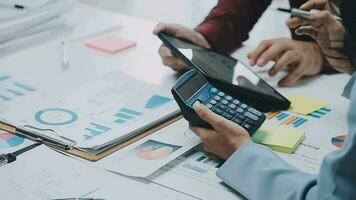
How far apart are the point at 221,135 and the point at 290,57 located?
15.8 inches

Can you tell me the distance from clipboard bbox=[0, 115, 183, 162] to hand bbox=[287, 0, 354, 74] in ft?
1.30

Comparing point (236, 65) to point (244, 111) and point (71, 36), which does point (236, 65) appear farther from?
point (71, 36)

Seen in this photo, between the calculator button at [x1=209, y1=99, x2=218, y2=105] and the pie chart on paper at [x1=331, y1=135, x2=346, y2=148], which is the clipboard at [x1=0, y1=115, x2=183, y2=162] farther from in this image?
the pie chart on paper at [x1=331, y1=135, x2=346, y2=148]

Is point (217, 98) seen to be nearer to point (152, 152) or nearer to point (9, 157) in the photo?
point (152, 152)

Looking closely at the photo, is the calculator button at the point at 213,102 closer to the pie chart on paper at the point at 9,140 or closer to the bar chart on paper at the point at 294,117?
the bar chart on paper at the point at 294,117

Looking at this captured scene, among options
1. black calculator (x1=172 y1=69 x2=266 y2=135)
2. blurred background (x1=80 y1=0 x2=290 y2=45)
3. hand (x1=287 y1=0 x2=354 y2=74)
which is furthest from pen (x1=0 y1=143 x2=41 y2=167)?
blurred background (x1=80 y1=0 x2=290 y2=45)

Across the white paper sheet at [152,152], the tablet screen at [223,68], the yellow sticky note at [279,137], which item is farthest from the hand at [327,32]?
the white paper sheet at [152,152]

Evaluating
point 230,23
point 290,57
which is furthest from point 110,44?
point 290,57

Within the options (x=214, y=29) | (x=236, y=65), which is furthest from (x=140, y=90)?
(x=214, y=29)

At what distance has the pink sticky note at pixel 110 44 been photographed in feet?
4.24

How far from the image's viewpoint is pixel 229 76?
103cm

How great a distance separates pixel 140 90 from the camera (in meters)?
1.07

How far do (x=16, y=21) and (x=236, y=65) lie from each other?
1.93 ft

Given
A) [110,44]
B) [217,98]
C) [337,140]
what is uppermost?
[110,44]
